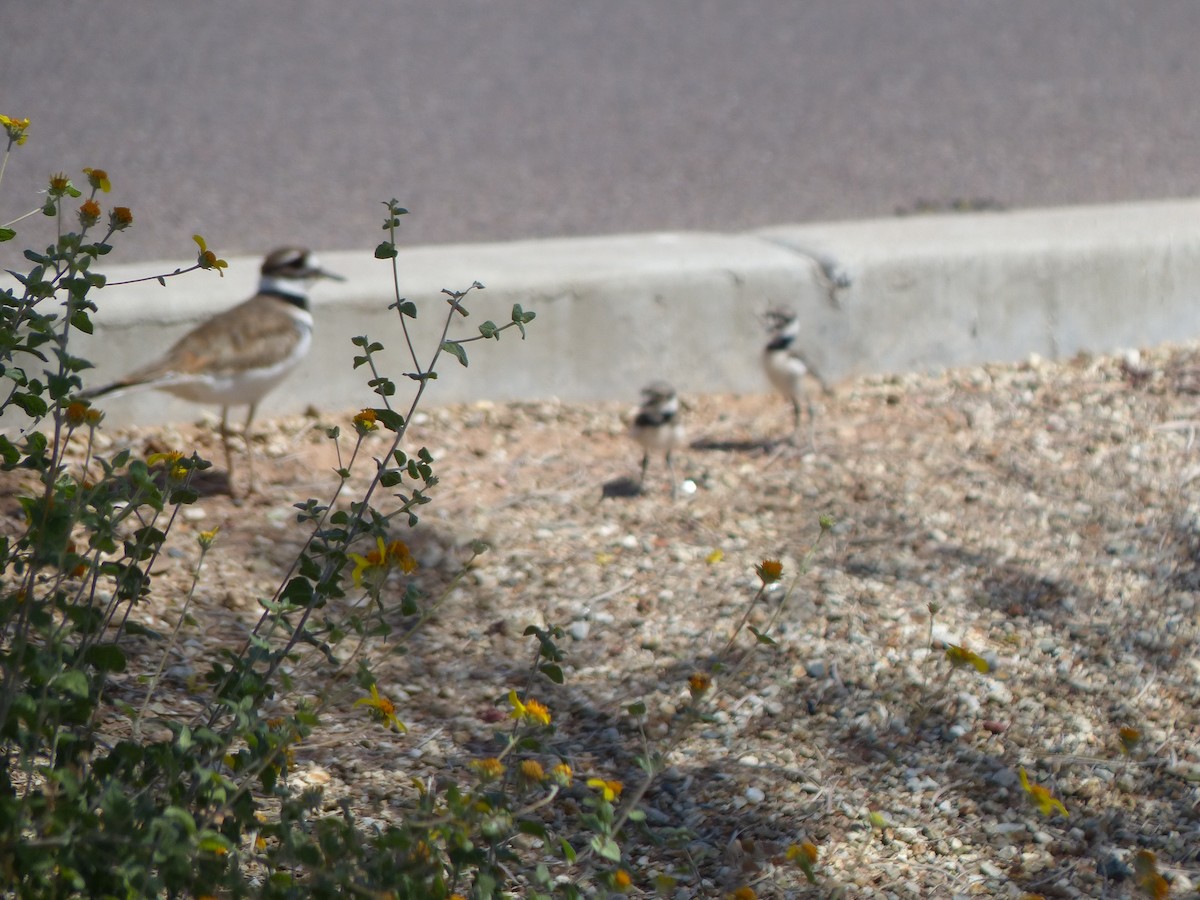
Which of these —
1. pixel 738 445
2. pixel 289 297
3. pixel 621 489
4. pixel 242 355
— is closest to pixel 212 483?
pixel 242 355

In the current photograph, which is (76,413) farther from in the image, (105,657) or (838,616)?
(838,616)

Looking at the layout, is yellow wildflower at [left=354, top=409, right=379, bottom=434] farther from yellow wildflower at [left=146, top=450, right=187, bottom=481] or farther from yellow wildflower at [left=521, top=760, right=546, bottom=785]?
yellow wildflower at [left=521, top=760, right=546, bottom=785]

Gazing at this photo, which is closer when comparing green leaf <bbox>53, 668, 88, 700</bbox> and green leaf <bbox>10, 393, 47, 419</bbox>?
green leaf <bbox>53, 668, 88, 700</bbox>

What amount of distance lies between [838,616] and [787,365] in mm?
1679

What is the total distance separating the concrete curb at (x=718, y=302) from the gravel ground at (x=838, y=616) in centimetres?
15

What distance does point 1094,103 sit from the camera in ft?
33.0

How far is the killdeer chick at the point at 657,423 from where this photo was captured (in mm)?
5273

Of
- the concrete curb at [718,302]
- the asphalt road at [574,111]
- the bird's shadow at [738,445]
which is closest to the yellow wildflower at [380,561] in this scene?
the concrete curb at [718,302]

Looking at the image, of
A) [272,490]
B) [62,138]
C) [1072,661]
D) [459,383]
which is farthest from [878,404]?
[62,138]

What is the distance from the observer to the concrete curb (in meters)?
5.57

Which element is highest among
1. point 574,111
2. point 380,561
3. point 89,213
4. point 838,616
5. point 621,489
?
point 574,111

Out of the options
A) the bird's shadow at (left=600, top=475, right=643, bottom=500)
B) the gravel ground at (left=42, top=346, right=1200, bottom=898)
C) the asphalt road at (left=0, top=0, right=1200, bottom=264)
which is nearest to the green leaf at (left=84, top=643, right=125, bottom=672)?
the gravel ground at (left=42, top=346, right=1200, bottom=898)

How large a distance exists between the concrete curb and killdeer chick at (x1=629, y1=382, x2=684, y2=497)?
62 centimetres

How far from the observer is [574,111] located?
30.7ft
